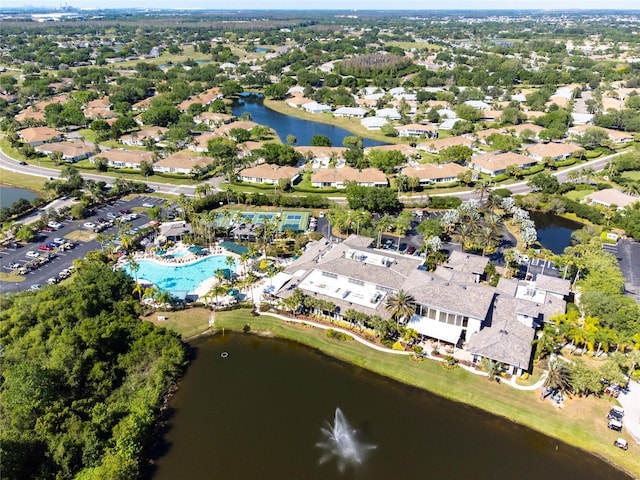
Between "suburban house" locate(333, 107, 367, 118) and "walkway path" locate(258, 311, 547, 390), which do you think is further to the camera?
"suburban house" locate(333, 107, 367, 118)

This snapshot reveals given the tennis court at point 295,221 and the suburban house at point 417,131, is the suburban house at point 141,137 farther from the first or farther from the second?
the suburban house at point 417,131

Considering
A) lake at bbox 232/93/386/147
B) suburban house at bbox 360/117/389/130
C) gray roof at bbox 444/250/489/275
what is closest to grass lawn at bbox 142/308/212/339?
gray roof at bbox 444/250/489/275

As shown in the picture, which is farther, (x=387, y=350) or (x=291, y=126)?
(x=291, y=126)

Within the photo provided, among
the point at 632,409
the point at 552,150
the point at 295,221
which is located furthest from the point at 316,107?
the point at 632,409

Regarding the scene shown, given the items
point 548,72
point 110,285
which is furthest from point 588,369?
point 548,72

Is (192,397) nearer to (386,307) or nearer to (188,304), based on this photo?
(188,304)

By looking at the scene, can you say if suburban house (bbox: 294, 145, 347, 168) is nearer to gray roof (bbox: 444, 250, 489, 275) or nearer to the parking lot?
the parking lot

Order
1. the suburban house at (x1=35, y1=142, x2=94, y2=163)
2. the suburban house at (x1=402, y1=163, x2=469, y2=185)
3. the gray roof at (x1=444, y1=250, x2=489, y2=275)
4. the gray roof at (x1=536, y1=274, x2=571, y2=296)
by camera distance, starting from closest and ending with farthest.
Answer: the gray roof at (x1=536, y1=274, x2=571, y2=296)
the gray roof at (x1=444, y1=250, x2=489, y2=275)
the suburban house at (x1=402, y1=163, x2=469, y2=185)
the suburban house at (x1=35, y1=142, x2=94, y2=163)

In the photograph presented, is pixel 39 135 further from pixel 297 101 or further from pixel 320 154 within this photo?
pixel 297 101
